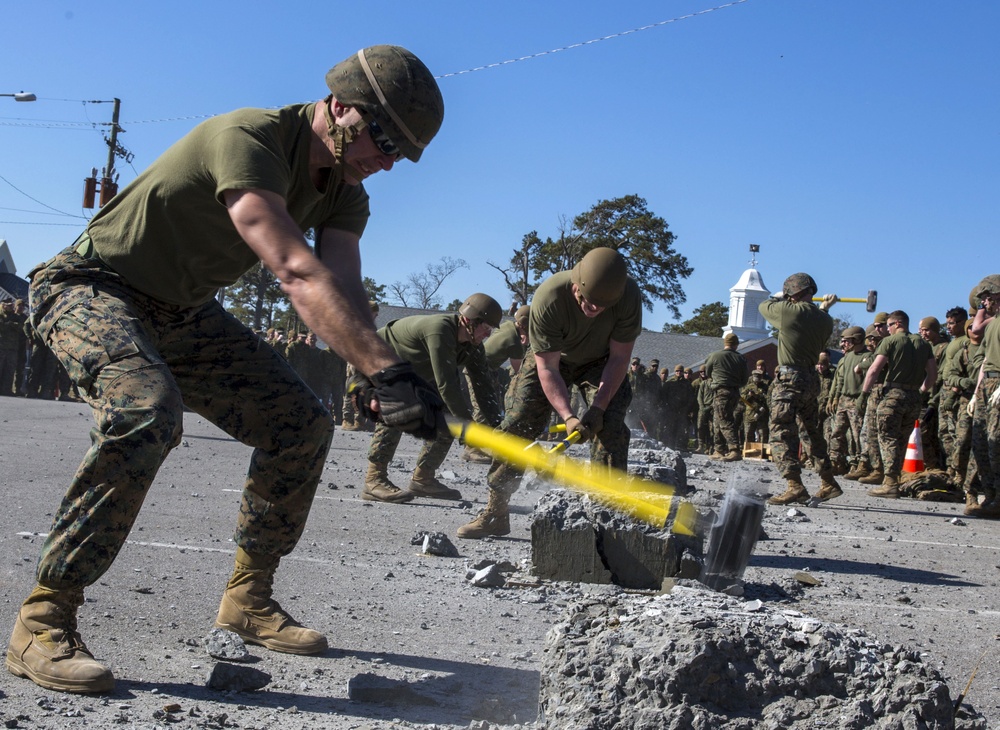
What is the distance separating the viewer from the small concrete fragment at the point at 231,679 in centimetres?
319

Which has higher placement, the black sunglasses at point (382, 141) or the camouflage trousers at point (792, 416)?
the black sunglasses at point (382, 141)

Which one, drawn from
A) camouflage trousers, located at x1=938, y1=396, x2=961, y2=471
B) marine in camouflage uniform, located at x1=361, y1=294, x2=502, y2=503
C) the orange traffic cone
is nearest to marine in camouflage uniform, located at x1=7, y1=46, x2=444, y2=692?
marine in camouflage uniform, located at x1=361, y1=294, x2=502, y2=503

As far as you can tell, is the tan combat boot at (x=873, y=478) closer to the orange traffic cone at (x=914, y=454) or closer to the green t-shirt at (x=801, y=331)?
the orange traffic cone at (x=914, y=454)

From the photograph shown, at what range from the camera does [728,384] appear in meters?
18.0

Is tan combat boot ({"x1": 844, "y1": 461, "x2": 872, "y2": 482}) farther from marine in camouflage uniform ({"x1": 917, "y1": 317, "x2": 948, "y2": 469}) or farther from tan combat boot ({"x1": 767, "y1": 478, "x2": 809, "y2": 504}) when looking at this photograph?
tan combat boot ({"x1": 767, "y1": 478, "x2": 809, "y2": 504})

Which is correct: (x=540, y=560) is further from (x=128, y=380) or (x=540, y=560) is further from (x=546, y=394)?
(x=128, y=380)

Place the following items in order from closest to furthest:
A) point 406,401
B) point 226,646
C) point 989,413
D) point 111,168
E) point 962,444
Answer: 1. point 406,401
2. point 226,646
3. point 989,413
4. point 962,444
5. point 111,168

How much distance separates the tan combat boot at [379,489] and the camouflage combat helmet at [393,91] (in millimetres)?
5329

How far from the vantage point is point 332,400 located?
80.4 ft

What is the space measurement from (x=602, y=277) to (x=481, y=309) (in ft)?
8.62

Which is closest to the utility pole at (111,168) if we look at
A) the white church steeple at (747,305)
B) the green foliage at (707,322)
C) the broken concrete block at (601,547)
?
the broken concrete block at (601,547)

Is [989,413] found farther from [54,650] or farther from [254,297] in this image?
[254,297]

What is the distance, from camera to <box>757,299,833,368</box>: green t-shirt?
10141mm

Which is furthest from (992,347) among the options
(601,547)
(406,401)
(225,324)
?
(406,401)
